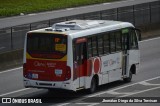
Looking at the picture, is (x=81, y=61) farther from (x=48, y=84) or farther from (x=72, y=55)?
(x=48, y=84)

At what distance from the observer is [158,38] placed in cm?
4441

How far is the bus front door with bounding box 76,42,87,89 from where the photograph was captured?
23.8 metres

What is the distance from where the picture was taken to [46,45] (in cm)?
2361

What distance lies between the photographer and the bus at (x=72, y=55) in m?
23.2

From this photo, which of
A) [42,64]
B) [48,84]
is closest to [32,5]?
[42,64]

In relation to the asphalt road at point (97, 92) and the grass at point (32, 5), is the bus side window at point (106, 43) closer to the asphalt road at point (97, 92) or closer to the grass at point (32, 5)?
the asphalt road at point (97, 92)

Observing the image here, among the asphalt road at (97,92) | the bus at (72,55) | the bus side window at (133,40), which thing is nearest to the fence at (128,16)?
the asphalt road at (97,92)

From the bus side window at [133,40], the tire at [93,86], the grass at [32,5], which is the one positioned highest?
the bus side window at [133,40]

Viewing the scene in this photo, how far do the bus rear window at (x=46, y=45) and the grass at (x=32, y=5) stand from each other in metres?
34.1

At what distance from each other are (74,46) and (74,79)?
1187 millimetres

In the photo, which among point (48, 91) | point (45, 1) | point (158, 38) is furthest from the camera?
point (45, 1)

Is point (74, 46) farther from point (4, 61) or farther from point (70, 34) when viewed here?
point (4, 61)

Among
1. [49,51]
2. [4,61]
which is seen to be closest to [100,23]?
[49,51]

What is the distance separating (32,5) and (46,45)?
133ft
